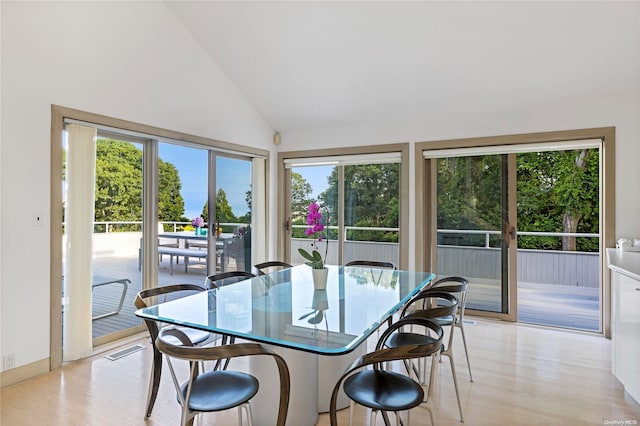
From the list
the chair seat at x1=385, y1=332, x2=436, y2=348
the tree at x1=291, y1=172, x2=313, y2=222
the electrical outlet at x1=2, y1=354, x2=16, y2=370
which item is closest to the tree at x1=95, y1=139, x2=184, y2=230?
the electrical outlet at x1=2, y1=354, x2=16, y2=370

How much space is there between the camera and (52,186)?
3010 mm

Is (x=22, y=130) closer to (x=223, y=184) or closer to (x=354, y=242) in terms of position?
(x=223, y=184)

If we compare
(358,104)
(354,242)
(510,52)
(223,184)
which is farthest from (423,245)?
(223,184)

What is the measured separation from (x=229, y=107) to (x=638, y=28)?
4171 millimetres

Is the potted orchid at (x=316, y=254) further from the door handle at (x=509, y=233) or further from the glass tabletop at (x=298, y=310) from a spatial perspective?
the door handle at (x=509, y=233)

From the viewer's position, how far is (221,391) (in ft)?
5.65

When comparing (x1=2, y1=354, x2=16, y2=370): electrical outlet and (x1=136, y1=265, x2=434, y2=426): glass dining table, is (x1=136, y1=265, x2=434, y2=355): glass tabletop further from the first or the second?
(x1=2, y1=354, x2=16, y2=370): electrical outlet

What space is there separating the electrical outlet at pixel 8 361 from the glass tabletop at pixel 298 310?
5.00 ft

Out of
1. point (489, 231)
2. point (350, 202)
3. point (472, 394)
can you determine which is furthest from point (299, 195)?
point (472, 394)

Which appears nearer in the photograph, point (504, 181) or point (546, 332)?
point (546, 332)

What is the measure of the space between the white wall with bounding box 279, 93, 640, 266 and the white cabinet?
4.68 feet

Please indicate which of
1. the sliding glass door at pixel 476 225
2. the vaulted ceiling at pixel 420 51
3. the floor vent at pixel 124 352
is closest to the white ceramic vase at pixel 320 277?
the floor vent at pixel 124 352

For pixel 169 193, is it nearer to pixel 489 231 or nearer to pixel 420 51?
pixel 420 51

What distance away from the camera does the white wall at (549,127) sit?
12.2 feet
